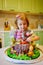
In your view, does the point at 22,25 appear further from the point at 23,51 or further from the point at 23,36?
the point at 23,51

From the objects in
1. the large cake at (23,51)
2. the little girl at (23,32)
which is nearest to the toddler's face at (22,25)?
the little girl at (23,32)

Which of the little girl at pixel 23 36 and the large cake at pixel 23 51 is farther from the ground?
the little girl at pixel 23 36

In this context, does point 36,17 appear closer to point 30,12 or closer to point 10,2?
point 30,12

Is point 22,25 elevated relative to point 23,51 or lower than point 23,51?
elevated

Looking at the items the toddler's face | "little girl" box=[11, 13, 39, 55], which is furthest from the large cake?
the toddler's face

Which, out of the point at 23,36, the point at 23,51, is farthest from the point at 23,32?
the point at 23,51

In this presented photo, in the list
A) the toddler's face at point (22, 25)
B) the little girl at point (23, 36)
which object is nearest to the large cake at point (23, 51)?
the little girl at point (23, 36)

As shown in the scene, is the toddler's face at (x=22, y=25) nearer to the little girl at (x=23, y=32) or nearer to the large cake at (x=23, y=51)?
the little girl at (x=23, y=32)

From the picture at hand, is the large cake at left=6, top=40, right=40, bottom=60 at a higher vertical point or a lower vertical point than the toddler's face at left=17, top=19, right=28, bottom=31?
lower

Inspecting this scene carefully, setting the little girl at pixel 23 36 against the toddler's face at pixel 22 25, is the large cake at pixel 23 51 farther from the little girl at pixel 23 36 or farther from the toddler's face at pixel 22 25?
the toddler's face at pixel 22 25

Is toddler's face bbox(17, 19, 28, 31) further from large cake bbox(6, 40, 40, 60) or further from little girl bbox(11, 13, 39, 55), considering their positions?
large cake bbox(6, 40, 40, 60)

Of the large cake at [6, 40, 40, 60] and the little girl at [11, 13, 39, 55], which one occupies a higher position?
the little girl at [11, 13, 39, 55]

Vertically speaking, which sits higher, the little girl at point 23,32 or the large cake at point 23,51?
the little girl at point 23,32

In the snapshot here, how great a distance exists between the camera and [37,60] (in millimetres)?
890
